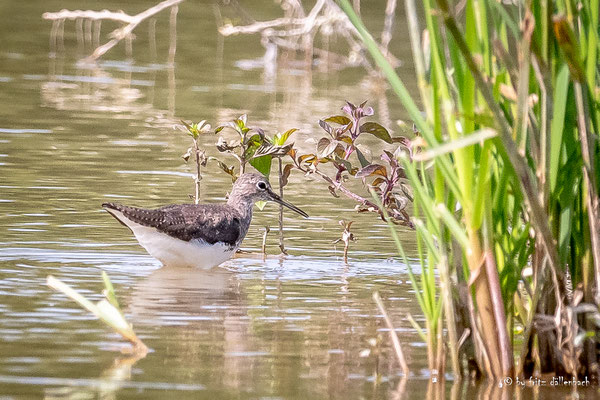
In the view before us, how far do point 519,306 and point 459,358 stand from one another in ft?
1.41

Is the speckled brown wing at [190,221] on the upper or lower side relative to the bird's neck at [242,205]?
lower

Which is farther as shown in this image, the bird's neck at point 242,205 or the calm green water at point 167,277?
the bird's neck at point 242,205

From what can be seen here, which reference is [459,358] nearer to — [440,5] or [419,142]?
[419,142]

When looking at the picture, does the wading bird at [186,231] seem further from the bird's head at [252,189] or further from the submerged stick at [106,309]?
the submerged stick at [106,309]

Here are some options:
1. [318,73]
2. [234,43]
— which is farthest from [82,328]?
[234,43]

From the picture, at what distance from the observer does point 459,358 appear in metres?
5.55

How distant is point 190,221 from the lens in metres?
8.58

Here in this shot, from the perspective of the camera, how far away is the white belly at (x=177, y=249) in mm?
8297

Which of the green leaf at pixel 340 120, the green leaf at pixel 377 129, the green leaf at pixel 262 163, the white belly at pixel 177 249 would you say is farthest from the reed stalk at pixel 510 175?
the green leaf at pixel 262 163

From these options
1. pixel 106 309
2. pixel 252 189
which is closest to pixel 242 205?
pixel 252 189

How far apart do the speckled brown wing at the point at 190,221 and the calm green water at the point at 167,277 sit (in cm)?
26

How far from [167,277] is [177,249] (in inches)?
12.1

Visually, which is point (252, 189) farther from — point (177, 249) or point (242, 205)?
point (177, 249)

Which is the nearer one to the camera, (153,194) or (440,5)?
(440,5)
